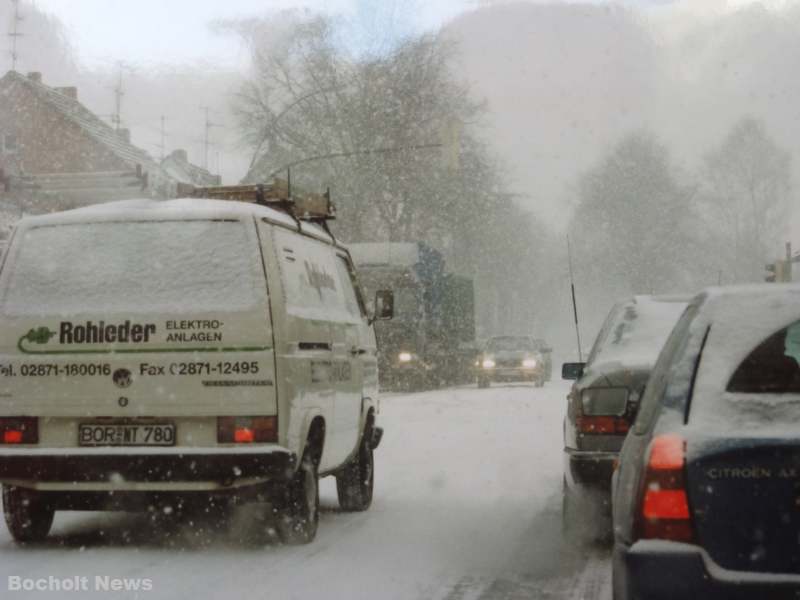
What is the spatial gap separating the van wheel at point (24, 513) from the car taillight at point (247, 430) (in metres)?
1.39

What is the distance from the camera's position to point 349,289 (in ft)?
35.9

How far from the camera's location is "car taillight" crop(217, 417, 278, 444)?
26.1 ft

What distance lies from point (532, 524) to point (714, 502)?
5.77 meters

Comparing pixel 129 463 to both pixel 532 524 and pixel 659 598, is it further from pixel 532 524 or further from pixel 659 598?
pixel 659 598

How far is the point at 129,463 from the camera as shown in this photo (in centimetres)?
798

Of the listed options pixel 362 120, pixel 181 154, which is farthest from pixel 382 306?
pixel 181 154

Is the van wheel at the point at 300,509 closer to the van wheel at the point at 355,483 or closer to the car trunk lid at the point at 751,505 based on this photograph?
the van wheel at the point at 355,483

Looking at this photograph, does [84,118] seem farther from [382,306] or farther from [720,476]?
[720,476]

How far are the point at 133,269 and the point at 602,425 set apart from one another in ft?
9.59

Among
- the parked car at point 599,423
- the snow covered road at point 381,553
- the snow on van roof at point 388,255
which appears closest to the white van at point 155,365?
the snow covered road at point 381,553

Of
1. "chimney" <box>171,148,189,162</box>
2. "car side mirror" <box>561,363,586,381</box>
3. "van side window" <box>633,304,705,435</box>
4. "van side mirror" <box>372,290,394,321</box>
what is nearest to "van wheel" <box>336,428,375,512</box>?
"van side mirror" <box>372,290,394,321</box>

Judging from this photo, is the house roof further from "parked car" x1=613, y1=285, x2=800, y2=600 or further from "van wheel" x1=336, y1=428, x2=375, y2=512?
"parked car" x1=613, y1=285, x2=800, y2=600

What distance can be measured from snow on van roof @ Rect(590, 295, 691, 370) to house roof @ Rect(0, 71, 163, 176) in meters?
50.5

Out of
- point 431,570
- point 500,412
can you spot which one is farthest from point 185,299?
point 500,412
